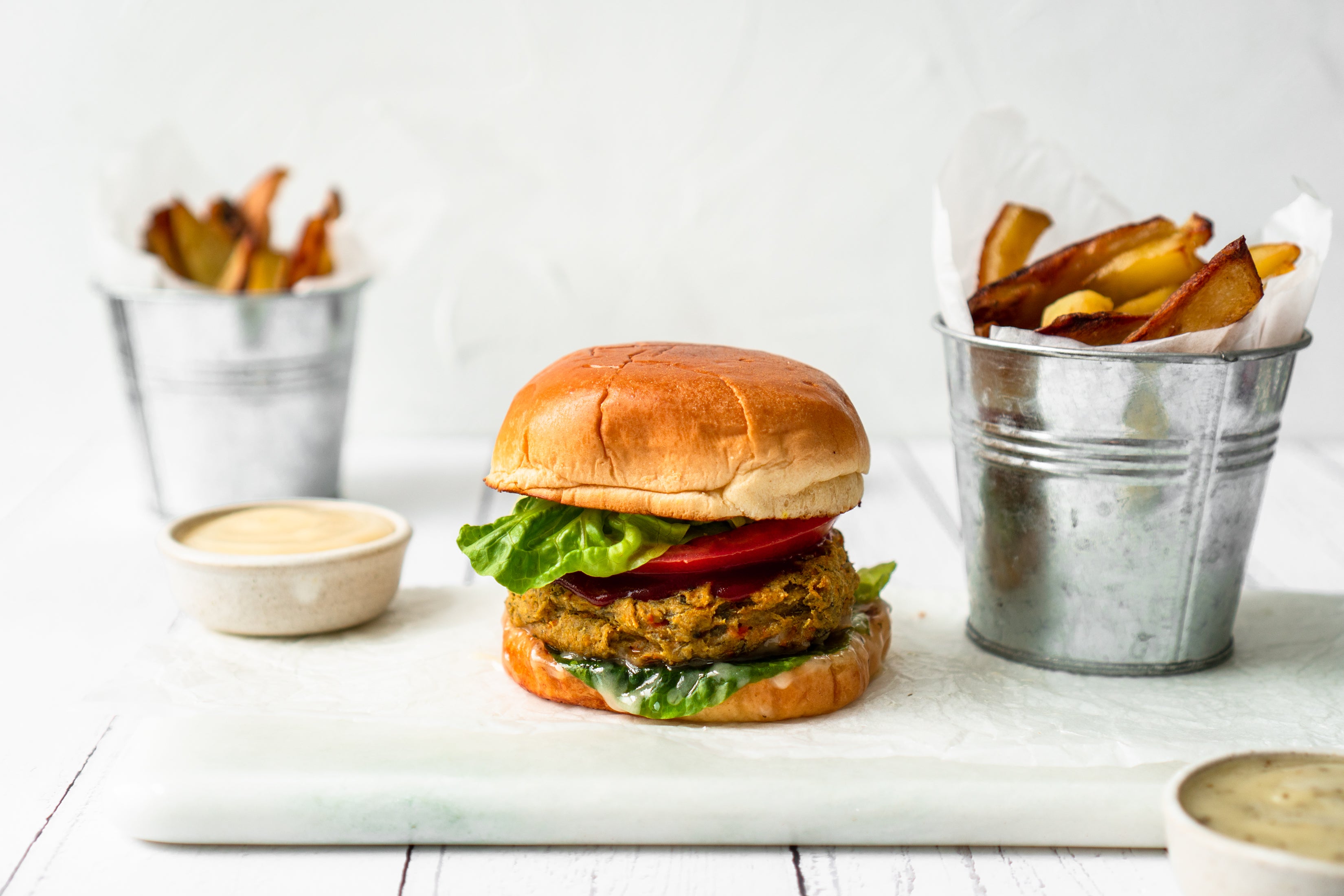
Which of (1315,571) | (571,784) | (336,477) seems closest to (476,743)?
(571,784)

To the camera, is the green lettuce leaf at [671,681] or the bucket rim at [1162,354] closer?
the green lettuce leaf at [671,681]

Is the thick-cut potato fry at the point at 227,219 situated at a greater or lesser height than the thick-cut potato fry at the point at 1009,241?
lesser

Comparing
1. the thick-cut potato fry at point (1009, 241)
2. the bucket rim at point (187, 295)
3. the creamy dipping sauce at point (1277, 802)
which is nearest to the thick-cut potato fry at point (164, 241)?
the bucket rim at point (187, 295)

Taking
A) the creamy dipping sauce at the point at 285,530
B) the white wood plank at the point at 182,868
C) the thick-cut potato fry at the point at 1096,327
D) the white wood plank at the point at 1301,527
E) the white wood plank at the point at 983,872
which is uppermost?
the thick-cut potato fry at the point at 1096,327

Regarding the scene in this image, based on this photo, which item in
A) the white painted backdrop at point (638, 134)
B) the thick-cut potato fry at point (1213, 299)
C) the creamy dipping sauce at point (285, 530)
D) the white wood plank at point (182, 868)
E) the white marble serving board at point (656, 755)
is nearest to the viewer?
the white wood plank at point (182, 868)

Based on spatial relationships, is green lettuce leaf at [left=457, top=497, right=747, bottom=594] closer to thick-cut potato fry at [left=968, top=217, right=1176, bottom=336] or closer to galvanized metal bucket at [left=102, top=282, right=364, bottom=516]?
thick-cut potato fry at [left=968, top=217, right=1176, bottom=336]

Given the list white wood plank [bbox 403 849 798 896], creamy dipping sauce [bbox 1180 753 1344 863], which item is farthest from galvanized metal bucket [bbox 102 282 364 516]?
creamy dipping sauce [bbox 1180 753 1344 863]

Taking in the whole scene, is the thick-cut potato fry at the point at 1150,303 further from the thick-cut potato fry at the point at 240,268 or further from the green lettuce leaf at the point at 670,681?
the thick-cut potato fry at the point at 240,268

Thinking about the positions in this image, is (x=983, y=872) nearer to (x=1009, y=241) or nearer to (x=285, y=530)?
(x=1009, y=241)
